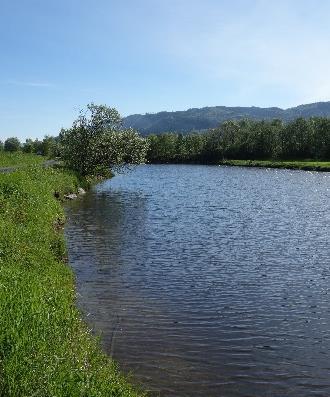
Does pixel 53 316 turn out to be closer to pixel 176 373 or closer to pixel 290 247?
pixel 176 373

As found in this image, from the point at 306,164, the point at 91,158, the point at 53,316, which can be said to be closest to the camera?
the point at 53,316

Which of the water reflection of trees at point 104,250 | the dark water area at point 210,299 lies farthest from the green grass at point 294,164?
the dark water area at point 210,299

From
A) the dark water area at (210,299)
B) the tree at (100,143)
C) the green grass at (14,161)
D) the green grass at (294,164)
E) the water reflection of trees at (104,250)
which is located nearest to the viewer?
the dark water area at (210,299)

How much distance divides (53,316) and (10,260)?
681 cm

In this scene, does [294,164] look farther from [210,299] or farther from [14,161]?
[210,299]

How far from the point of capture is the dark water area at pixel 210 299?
16.0m

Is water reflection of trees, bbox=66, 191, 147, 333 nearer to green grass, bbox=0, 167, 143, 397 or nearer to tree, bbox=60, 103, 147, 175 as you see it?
green grass, bbox=0, 167, 143, 397

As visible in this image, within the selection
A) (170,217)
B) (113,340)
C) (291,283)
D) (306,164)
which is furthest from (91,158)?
(306,164)

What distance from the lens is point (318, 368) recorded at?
1653cm

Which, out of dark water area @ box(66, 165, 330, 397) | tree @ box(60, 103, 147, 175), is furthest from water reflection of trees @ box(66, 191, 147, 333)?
tree @ box(60, 103, 147, 175)

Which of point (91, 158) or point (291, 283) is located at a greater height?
point (91, 158)

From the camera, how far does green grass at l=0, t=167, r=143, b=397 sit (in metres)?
11.0

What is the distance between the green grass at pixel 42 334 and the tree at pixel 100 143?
57.5m

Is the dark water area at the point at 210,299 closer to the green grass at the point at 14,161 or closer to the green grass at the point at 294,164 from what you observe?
the green grass at the point at 14,161
